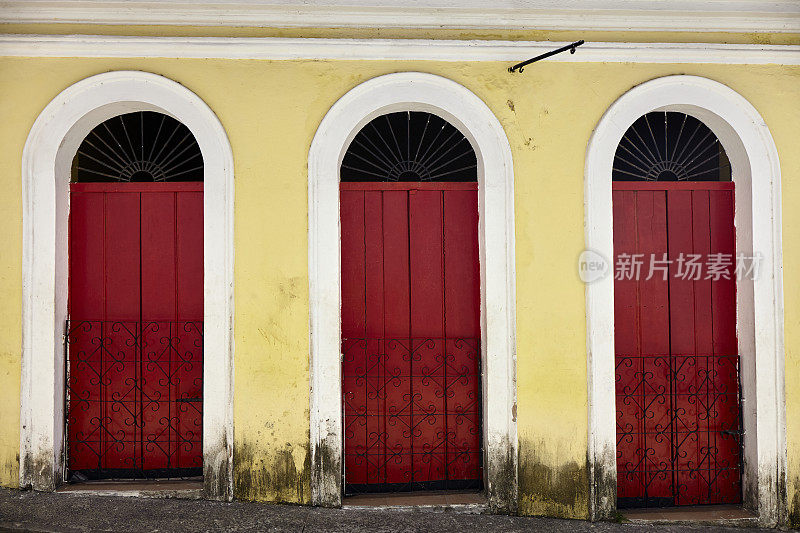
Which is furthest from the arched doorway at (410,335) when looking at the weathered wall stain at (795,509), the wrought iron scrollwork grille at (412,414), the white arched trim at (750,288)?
the weathered wall stain at (795,509)

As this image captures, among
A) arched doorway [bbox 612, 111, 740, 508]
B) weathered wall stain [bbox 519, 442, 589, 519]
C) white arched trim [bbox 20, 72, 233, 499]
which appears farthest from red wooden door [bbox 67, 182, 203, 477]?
arched doorway [bbox 612, 111, 740, 508]

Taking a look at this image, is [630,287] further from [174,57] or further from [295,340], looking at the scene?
[174,57]

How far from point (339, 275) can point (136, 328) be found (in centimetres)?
183

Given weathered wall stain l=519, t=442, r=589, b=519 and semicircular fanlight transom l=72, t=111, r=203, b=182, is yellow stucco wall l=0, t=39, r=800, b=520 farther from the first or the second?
semicircular fanlight transom l=72, t=111, r=203, b=182

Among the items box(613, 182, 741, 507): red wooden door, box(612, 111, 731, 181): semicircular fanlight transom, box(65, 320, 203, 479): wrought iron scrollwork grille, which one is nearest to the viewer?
box(65, 320, 203, 479): wrought iron scrollwork grille

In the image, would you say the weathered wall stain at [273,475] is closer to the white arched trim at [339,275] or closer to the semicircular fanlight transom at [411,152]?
the white arched trim at [339,275]

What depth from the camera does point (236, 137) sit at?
4445 mm

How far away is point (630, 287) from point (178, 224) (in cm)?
395

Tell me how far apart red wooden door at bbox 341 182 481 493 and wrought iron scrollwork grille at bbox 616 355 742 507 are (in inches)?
51.7

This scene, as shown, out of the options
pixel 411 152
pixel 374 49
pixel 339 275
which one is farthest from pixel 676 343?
pixel 374 49

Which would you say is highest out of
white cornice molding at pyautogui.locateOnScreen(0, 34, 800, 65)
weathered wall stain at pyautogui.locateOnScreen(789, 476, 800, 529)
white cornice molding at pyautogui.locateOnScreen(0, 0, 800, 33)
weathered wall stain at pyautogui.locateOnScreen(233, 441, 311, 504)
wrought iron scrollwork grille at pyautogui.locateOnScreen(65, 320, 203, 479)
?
white cornice molding at pyautogui.locateOnScreen(0, 0, 800, 33)

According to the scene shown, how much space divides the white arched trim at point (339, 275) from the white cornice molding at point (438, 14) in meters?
0.54

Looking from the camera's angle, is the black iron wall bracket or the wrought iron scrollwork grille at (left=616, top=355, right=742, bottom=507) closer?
the black iron wall bracket

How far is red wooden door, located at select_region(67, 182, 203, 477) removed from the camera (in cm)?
471
